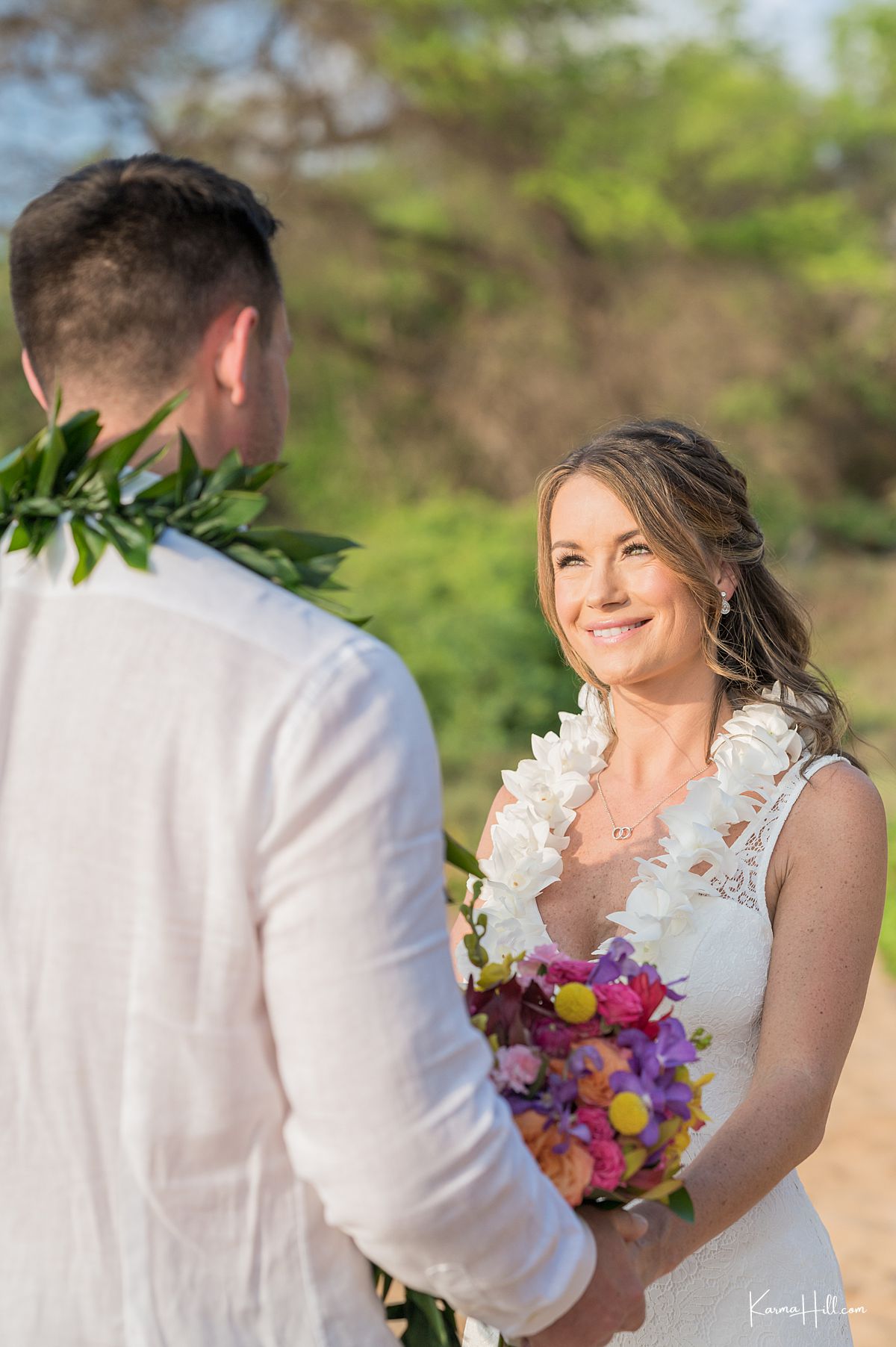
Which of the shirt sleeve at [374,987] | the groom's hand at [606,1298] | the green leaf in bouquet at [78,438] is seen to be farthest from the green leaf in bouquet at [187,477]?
the groom's hand at [606,1298]

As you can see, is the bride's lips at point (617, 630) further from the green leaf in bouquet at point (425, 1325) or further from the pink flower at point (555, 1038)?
the green leaf in bouquet at point (425, 1325)

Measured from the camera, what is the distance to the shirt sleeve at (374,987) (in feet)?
4.61

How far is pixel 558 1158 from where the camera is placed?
1734 mm

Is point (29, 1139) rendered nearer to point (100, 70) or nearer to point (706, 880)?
point (706, 880)

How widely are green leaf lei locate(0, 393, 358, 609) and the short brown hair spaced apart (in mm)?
77

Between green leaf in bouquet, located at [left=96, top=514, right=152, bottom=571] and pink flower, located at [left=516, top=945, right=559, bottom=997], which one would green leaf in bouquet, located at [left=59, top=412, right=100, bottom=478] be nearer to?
green leaf in bouquet, located at [left=96, top=514, right=152, bottom=571]

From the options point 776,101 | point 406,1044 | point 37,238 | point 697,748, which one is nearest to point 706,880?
point 697,748

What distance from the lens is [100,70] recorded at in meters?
17.5

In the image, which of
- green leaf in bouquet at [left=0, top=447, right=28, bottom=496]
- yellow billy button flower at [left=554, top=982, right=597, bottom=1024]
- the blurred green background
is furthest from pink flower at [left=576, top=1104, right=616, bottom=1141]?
the blurred green background

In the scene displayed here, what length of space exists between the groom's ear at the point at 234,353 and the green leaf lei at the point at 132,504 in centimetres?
8

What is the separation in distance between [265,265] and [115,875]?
820 mm

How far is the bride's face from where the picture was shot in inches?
114

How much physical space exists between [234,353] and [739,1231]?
199cm

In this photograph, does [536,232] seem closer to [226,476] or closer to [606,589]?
[606,589]
